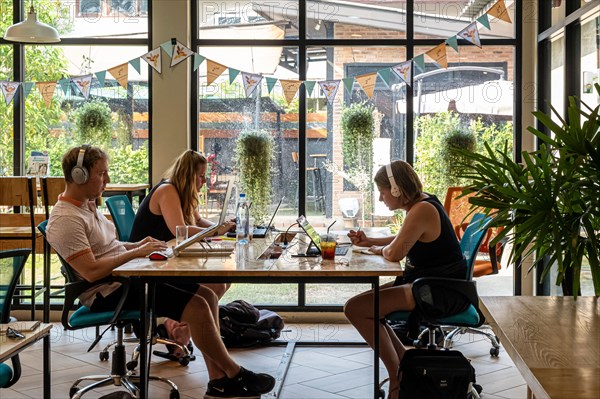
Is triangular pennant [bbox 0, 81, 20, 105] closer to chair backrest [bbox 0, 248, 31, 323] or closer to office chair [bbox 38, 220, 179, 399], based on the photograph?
office chair [bbox 38, 220, 179, 399]

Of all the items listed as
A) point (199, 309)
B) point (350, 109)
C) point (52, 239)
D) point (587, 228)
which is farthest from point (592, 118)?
point (350, 109)

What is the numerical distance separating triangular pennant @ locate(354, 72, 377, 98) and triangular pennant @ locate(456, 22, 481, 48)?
0.72 metres

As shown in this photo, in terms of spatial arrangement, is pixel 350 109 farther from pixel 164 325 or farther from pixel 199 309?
pixel 199 309

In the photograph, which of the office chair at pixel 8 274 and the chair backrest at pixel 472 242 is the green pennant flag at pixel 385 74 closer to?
the chair backrest at pixel 472 242

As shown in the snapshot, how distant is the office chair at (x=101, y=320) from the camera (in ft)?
13.4

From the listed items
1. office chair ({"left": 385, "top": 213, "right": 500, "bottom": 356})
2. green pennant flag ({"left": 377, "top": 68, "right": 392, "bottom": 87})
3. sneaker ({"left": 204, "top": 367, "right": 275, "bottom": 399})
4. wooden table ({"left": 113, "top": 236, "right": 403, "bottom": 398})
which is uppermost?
green pennant flag ({"left": 377, "top": 68, "right": 392, "bottom": 87})

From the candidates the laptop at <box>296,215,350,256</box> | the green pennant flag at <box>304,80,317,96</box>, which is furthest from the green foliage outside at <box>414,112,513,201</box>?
the laptop at <box>296,215,350,256</box>

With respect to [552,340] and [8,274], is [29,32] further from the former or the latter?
[552,340]

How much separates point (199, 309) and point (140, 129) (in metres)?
2.93

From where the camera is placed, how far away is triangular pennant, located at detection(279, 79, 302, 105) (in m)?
6.61

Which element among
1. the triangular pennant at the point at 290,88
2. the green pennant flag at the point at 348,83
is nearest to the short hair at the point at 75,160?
the triangular pennant at the point at 290,88

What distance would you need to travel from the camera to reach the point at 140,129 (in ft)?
22.4

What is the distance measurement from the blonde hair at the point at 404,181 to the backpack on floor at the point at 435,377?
0.91 m

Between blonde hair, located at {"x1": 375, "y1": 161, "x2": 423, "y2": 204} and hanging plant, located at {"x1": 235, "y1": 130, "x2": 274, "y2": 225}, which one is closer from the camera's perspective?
blonde hair, located at {"x1": 375, "y1": 161, "x2": 423, "y2": 204}
